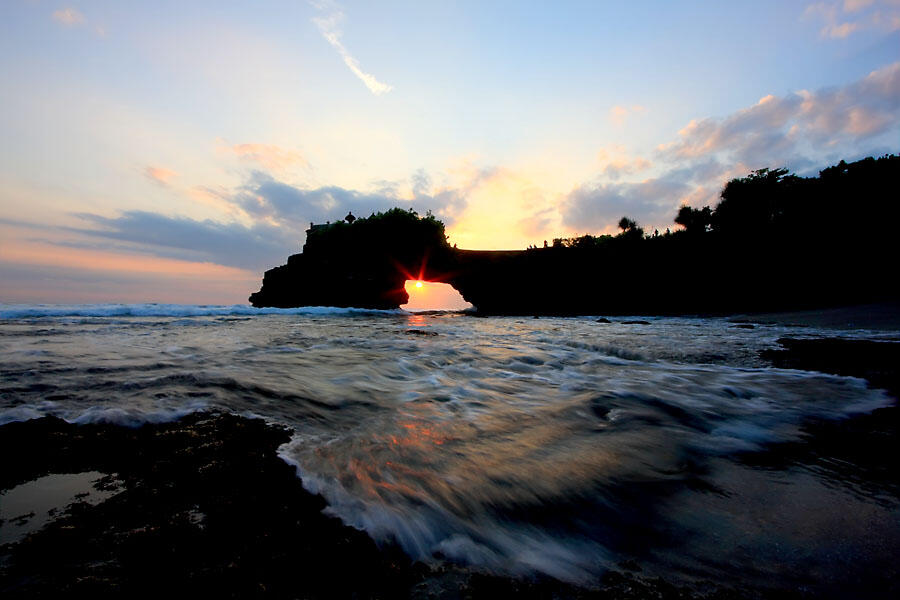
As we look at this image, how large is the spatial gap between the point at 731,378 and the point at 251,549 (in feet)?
13.7

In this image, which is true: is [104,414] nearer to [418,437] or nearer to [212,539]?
[212,539]

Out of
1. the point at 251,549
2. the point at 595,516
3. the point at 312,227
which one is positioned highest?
the point at 312,227

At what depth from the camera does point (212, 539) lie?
97 centimetres

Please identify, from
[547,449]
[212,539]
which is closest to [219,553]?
[212,539]

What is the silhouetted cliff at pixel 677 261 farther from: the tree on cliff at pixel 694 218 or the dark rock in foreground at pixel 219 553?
the dark rock in foreground at pixel 219 553

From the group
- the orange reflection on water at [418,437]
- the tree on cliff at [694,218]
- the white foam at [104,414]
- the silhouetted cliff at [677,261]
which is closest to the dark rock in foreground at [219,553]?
the white foam at [104,414]

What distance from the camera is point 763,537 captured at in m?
1.12

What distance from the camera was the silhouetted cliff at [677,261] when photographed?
1850 centimetres

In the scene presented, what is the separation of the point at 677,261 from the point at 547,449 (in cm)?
2602

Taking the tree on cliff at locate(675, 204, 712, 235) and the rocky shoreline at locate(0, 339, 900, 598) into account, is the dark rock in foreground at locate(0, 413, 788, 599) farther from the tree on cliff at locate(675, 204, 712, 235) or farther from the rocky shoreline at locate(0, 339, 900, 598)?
the tree on cliff at locate(675, 204, 712, 235)

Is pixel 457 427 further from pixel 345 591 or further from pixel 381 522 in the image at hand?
pixel 345 591

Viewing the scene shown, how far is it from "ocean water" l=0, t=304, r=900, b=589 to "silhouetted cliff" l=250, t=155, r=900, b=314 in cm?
2176

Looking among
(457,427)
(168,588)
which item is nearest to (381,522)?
(168,588)

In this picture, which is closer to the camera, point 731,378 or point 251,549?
point 251,549
